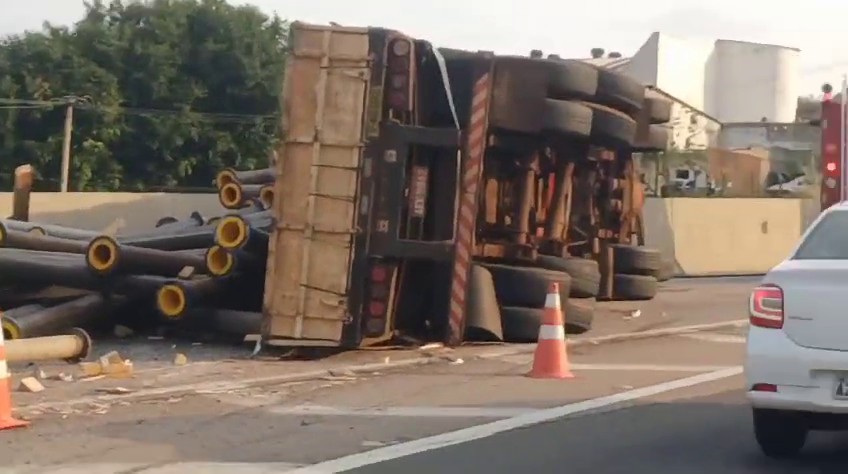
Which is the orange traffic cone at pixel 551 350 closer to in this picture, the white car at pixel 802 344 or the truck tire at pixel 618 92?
the truck tire at pixel 618 92

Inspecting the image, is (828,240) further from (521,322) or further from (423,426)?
(521,322)

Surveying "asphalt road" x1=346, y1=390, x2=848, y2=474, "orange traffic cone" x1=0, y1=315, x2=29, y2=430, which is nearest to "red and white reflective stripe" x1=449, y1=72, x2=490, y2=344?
"asphalt road" x1=346, y1=390, x2=848, y2=474

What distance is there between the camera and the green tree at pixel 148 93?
139 feet

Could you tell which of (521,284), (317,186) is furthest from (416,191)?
(521,284)

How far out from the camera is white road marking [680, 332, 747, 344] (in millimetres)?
15656

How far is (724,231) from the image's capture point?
30.8m

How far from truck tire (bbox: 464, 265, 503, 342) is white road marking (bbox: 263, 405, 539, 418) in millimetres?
3065

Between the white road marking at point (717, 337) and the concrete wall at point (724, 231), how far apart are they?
41.7 feet

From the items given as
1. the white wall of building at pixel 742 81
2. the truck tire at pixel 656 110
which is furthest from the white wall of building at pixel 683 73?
the truck tire at pixel 656 110

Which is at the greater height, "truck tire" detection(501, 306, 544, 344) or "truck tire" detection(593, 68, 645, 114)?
"truck tire" detection(593, 68, 645, 114)

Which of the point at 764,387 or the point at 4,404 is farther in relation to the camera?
the point at 4,404

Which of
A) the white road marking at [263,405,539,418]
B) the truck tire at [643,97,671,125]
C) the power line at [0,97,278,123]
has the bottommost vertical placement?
the white road marking at [263,405,539,418]

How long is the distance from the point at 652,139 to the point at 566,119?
3.54 metres

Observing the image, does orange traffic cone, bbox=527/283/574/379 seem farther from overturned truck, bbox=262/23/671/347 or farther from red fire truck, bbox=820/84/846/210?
red fire truck, bbox=820/84/846/210
